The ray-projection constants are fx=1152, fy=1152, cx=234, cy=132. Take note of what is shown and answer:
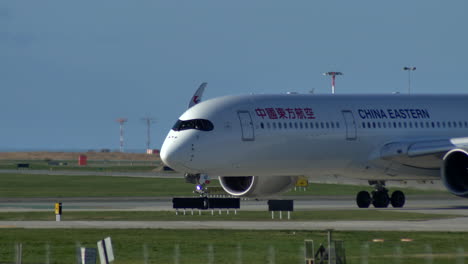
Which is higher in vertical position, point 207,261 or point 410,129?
point 410,129

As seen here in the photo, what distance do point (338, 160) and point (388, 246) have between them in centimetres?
2099

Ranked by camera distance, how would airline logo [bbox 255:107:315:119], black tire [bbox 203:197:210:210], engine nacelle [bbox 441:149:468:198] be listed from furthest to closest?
engine nacelle [bbox 441:149:468:198], black tire [bbox 203:197:210:210], airline logo [bbox 255:107:315:119]

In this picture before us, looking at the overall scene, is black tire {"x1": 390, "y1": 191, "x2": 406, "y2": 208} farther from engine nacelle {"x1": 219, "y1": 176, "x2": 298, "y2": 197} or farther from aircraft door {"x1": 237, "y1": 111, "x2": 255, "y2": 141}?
aircraft door {"x1": 237, "y1": 111, "x2": 255, "y2": 141}

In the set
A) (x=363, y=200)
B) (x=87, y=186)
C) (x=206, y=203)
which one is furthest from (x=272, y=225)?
(x=87, y=186)

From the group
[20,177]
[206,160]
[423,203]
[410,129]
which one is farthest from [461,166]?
[20,177]

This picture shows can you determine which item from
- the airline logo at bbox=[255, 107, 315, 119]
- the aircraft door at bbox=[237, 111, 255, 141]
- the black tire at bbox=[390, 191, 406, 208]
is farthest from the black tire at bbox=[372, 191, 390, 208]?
the aircraft door at bbox=[237, 111, 255, 141]

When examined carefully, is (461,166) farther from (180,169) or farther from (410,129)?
(180,169)

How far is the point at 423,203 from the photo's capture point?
227 feet

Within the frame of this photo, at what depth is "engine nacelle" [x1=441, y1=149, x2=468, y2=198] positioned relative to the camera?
59.0 metres

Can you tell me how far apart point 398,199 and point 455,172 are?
6.13 metres

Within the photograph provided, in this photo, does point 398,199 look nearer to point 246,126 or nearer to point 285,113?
point 285,113

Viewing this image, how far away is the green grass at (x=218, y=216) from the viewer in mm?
55062

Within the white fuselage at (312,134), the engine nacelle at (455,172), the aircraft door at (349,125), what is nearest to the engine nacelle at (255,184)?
the white fuselage at (312,134)

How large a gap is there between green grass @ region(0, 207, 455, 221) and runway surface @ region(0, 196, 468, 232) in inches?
71.5
